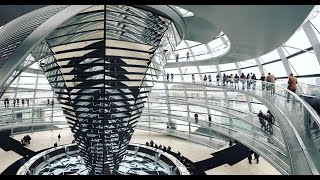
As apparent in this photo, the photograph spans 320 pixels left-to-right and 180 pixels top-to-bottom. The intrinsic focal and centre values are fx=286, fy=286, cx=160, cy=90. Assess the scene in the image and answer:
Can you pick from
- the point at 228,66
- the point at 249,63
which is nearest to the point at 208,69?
the point at 228,66

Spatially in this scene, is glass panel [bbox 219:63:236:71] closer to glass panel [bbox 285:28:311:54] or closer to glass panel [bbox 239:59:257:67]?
glass panel [bbox 239:59:257:67]

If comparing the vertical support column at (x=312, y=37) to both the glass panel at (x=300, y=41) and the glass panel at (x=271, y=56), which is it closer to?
the glass panel at (x=300, y=41)

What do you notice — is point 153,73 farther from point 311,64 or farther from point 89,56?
point 311,64

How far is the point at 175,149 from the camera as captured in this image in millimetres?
23781

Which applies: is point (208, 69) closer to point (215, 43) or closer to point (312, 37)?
point (215, 43)

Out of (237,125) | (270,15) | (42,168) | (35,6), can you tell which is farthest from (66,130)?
(270,15)

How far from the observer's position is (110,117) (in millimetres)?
11906

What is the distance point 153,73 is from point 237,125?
13.9 metres

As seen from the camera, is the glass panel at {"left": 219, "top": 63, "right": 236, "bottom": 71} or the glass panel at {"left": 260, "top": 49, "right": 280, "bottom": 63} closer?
the glass panel at {"left": 260, "top": 49, "right": 280, "bottom": 63}

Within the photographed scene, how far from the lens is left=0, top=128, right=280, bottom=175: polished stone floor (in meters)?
18.5

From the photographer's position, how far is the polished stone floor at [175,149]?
18469 millimetres

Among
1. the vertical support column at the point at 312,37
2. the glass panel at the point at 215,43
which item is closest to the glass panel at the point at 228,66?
the glass panel at the point at 215,43

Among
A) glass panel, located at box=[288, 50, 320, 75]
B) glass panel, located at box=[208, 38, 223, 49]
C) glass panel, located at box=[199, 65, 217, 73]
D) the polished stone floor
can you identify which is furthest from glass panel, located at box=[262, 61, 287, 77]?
glass panel, located at box=[199, 65, 217, 73]

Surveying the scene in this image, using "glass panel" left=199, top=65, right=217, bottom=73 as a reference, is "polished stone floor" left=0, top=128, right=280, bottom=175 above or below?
below
